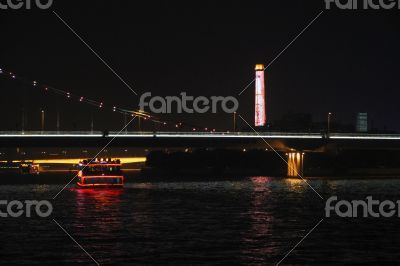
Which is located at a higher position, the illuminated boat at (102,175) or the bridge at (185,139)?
the bridge at (185,139)

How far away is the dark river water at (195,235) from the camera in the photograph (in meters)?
35.8

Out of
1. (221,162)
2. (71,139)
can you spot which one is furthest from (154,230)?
(221,162)

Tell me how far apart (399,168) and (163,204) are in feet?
363

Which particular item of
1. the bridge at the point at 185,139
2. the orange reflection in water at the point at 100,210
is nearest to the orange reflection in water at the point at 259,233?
the orange reflection in water at the point at 100,210

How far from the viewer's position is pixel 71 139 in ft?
348

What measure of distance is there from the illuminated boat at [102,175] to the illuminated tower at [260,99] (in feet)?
295

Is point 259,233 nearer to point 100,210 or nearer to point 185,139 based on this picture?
point 100,210

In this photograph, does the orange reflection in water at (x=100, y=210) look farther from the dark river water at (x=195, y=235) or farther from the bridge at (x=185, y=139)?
the bridge at (x=185, y=139)

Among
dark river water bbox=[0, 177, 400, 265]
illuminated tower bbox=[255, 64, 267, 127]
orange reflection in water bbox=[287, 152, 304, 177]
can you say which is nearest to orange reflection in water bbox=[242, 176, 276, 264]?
dark river water bbox=[0, 177, 400, 265]

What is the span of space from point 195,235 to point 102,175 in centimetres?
4863

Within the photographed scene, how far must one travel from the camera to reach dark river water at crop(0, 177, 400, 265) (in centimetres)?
3584

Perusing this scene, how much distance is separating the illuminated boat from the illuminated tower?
295 feet

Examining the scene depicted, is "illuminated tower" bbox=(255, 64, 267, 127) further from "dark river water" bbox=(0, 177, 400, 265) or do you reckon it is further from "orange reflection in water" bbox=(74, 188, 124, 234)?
"dark river water" bbox=(0, 177, 400, 265)

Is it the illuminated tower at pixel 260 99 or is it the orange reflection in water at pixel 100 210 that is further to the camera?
the illuminated tower at pixel 260 99
